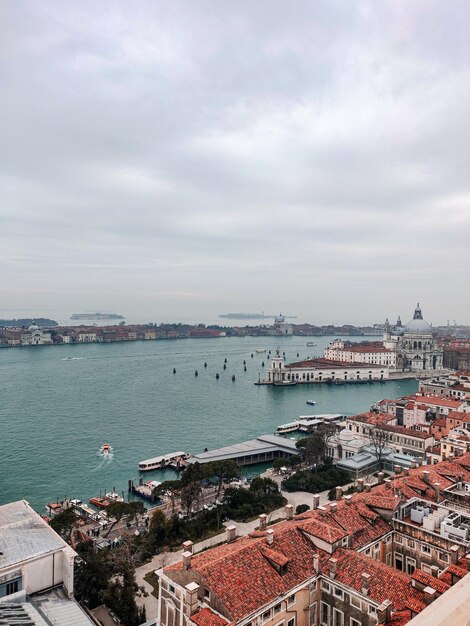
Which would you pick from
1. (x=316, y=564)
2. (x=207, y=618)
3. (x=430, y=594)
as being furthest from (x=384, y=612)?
(x=207, y=618)

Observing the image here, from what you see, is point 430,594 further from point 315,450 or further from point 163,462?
point 163,462

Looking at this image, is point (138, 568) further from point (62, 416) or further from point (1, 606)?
point (62, 416)

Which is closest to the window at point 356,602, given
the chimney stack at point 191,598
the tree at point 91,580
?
the chimney stack at point 191,598

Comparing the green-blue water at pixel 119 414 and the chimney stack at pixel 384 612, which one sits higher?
the chimney stack at pixel 384 612

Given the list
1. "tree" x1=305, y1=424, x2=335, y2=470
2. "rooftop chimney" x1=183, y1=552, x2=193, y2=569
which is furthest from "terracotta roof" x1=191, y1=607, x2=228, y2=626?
"tree" x1=305, y1=424, x2=335, y2=470

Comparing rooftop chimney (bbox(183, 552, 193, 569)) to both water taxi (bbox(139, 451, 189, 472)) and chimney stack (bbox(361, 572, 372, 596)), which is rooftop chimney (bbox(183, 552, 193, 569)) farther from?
water taxi (bbox(139, 451, 189, 472))

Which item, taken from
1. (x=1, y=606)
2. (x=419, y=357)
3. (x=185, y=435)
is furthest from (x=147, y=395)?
(x=419, y=357)

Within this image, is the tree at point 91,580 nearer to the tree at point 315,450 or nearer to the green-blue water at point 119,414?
the green-blue water at point 119,414
